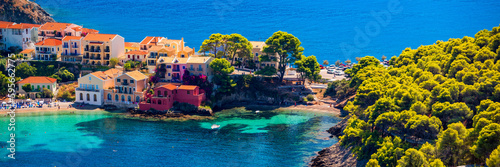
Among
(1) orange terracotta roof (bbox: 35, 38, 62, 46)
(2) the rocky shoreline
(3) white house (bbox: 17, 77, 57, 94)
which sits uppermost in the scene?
(1) orange terracotta roof (bbox: 35, 38, 62, 46)

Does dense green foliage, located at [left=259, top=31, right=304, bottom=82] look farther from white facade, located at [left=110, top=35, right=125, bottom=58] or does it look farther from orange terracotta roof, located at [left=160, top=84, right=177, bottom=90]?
white facade, located at [left=110, top=35, right=125, bottom=58]

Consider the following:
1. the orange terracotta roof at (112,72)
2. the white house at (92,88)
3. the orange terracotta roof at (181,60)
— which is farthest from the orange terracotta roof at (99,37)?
the orange terracotta roof at (181,60)

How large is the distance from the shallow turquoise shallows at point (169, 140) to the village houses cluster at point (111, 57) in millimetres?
5134

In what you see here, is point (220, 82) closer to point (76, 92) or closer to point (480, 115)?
point (76, 92)

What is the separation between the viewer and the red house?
87.9 meters

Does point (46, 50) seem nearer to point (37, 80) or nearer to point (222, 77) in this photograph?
point (37, 80)

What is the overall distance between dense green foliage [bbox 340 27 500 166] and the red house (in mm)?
24950

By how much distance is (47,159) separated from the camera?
2608 inches

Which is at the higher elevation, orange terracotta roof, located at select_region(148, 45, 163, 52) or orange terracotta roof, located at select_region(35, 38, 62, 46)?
orange terracotta roof, located at select_region(35, 38, 62, 46)

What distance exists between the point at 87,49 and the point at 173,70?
1838cm

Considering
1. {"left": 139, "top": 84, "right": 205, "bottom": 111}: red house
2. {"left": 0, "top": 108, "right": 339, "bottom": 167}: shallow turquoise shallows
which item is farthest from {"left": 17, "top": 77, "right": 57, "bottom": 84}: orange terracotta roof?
{"left": 139, "top": 84, "right": 205, "bottom": 111}: red house

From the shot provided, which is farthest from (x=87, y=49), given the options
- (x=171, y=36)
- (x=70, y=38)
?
(x=171, y=36)

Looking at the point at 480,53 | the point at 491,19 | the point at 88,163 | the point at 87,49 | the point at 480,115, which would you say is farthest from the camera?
the point at 491,19

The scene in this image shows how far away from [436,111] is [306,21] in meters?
120
